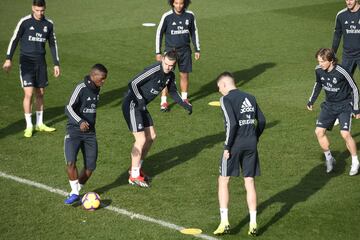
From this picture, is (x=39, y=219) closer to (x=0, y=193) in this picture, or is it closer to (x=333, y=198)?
(x=0, y=193)

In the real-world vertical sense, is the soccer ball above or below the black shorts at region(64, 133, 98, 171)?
below

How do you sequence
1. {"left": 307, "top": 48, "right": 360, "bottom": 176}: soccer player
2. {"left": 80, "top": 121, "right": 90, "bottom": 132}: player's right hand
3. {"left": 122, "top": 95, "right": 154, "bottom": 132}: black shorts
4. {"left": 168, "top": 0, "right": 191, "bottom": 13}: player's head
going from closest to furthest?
{"left": 80, "top": 121, "right": 90, "bottom": 132}: player's right hand < {"left": 122, "top": 95, "right": 154, "bottom": 132}: black shorts < {"left": 307, "top": 48, "right": 360, "bottom": 176}: soccer player < {"left": 168, "top": 0, "right": 191, "bottom": 13}: player's head

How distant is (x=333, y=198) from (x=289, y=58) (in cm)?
1141

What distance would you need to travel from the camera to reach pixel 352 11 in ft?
57.8

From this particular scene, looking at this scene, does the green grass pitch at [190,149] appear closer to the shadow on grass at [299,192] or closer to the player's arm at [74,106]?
the shadow on grass at [299,192]

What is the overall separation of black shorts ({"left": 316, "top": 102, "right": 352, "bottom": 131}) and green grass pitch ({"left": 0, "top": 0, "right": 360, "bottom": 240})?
92 centimetres

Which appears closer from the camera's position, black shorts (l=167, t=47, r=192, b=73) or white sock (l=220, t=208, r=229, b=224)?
white sock (l=220, t=208, r=229, b=224)

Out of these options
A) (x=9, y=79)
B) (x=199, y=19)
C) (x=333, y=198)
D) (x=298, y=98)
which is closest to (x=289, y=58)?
(x=298, y=98)

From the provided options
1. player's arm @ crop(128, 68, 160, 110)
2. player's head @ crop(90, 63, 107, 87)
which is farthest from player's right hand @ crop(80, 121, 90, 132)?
player's arm @ crop(128, 68, 160, 110)

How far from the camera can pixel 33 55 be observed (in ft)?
54.2

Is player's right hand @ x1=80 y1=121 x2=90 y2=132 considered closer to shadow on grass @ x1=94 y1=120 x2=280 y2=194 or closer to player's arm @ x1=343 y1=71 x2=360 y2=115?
shadow on grass @ x1=94 y1=120 x2=280 y2=194

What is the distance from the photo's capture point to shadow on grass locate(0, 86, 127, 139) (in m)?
16.6

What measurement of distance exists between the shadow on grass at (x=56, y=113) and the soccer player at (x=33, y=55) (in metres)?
0.48

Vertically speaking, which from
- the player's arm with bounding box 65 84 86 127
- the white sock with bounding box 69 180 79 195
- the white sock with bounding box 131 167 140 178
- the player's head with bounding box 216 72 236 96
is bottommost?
the white sock with bounding box 131 167 140 178
